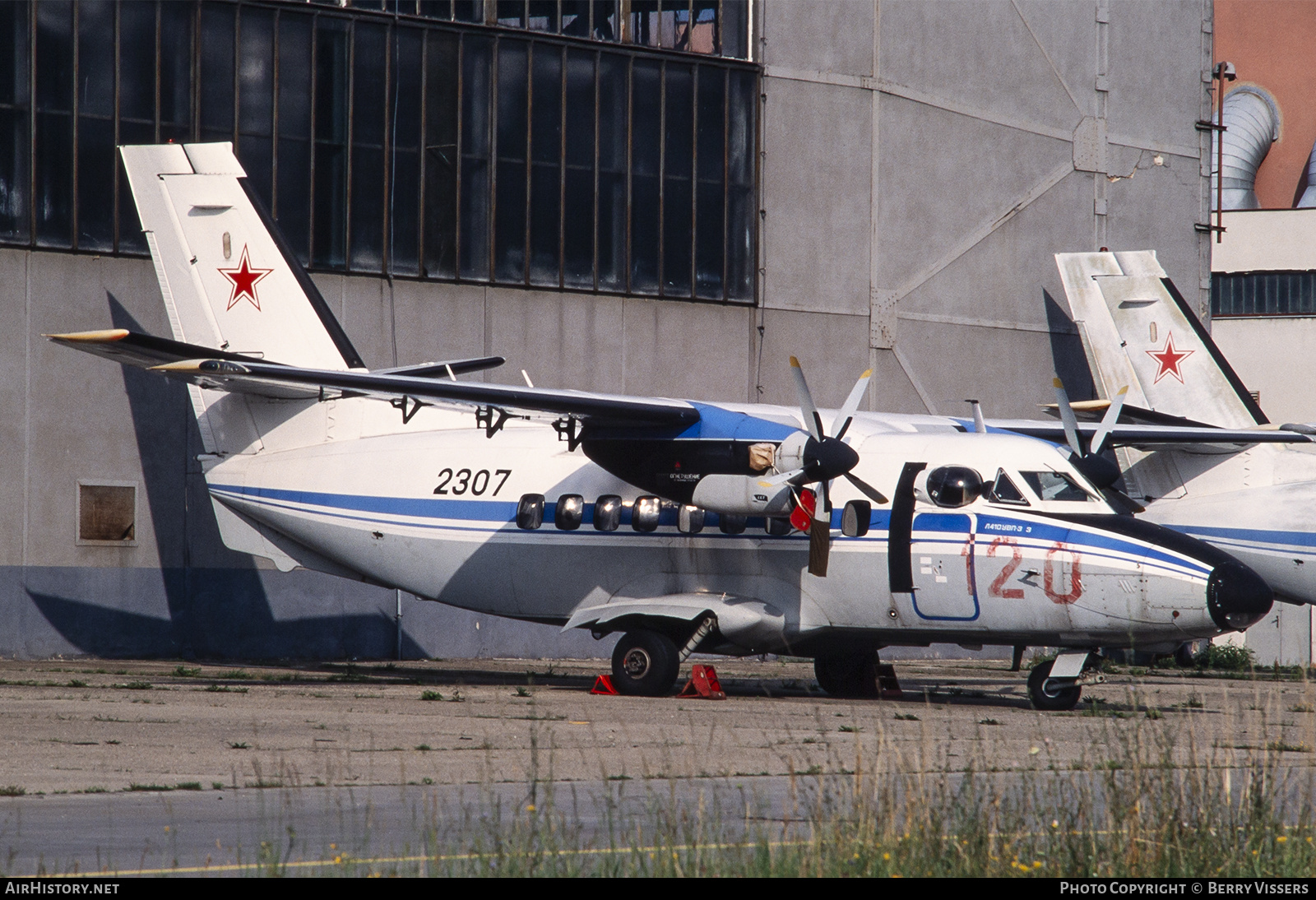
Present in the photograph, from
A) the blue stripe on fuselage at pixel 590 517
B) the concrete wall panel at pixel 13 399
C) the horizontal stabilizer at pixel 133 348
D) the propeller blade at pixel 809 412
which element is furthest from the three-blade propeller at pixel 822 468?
the concrete wall panel at pixel 13 399

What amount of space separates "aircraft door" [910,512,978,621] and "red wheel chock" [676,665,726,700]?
286 cm

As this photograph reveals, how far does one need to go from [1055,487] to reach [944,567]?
1621mm

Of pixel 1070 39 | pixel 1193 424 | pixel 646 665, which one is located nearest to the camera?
pixel 646 665

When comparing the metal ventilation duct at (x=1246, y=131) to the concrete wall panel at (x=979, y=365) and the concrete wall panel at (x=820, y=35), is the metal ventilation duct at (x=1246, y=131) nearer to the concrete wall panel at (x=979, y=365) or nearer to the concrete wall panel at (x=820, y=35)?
the concrete wall panel at (x=979, y=365)

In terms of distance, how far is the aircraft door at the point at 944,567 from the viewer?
59.7 feet

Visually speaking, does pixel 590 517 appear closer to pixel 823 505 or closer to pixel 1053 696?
pixel 823 505

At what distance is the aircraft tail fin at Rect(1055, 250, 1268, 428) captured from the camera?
96.7ft

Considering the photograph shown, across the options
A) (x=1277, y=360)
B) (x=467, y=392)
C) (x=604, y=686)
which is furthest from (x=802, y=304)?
(x=1277, y=360)

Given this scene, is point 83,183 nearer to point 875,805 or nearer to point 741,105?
point 741,105

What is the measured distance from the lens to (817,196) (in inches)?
1251

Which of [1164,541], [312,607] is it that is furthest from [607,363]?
[1164,541]

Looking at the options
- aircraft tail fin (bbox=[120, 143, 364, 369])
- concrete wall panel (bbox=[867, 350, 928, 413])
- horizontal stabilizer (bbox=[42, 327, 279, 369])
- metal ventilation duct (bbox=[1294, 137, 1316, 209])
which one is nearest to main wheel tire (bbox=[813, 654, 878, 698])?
aircraft tail fin (bbox=[120, 143, 364, 369])

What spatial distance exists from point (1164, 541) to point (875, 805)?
9975 millimetres

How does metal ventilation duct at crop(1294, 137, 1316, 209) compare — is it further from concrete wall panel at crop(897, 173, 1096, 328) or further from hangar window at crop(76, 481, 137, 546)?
hangar window at crop(76, 481, 137, 546)
